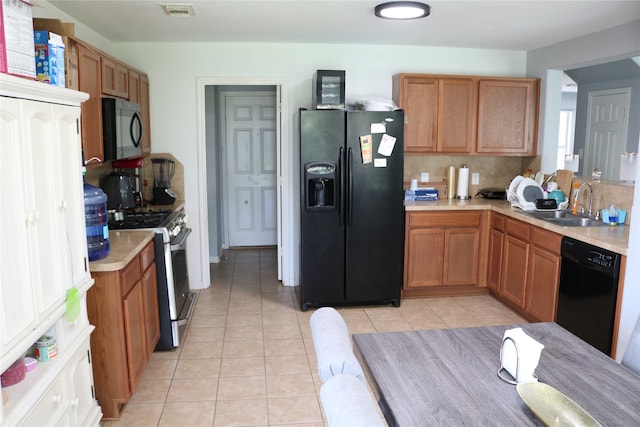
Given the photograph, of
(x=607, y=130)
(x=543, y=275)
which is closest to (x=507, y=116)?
(x=543, y=275)

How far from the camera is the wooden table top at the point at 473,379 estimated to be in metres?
1.43

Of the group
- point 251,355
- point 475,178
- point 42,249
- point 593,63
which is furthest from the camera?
point 475,178

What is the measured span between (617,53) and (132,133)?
3705mm

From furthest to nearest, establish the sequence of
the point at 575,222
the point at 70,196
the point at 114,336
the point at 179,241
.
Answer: the point at 575,222
the point at 179,241
the point at 114,336
the point at 70,196

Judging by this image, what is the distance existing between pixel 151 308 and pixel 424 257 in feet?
7.94

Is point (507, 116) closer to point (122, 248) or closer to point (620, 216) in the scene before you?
point (620, 216)

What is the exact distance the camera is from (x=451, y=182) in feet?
16.4

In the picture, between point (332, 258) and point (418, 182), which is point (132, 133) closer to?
point (332, 258)

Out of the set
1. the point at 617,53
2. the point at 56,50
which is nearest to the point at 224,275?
the point at 56,50

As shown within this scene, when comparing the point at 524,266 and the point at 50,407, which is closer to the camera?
the point at 50,407

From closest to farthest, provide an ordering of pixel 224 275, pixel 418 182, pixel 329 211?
pixel 329 211
pixel 418 182
pixel 224 275

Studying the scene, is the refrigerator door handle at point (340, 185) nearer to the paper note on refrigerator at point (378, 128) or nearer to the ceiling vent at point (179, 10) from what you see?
the paper note on refrigerator at point (378, 128)

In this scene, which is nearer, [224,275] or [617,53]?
[617,53]

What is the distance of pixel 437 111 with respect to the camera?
183 inches
